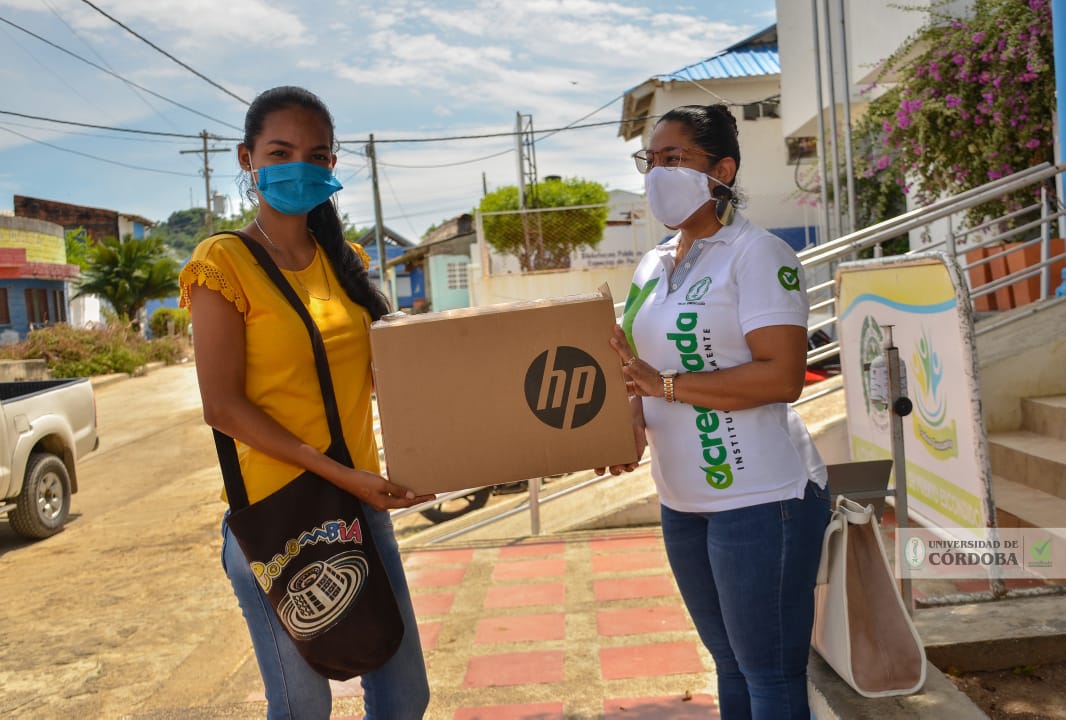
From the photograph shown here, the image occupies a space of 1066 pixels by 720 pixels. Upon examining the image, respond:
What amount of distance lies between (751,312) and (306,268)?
3.25 feet

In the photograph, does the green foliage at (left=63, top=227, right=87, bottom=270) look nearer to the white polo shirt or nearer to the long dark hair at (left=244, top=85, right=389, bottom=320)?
the long dark hair at (left=244, top=85, right=389, bottom=320)

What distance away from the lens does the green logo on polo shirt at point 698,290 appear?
1.99m

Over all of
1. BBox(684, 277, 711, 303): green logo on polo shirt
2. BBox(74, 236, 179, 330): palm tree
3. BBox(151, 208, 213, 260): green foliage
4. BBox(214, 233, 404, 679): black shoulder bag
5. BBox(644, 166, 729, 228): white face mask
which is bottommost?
BBox(214, 233, 404, 679): black shoulder bag

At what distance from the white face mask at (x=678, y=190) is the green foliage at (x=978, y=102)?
527 cm

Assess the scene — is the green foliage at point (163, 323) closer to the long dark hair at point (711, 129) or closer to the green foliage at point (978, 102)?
the green foliage at point (978, 102)

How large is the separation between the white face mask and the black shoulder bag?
867 mm

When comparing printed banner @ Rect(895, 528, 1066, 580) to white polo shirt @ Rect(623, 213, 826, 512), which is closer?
white polo shirt @ Rect(623, 213, 826, 512)

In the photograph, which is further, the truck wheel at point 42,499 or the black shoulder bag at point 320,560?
the truck wheel at point 42,499

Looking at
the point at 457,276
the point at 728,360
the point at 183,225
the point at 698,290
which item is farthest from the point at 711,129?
the point at 183,225

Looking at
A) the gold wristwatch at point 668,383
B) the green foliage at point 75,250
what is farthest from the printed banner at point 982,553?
the green foliage at point 75,250

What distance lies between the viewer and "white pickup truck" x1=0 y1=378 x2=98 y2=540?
7.08 metres

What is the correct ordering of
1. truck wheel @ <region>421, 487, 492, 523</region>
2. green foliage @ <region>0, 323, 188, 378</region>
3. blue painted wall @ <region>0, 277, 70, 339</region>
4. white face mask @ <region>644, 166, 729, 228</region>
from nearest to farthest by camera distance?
white face mask @ <region>644, 166, 729, 228</region>, truck wheel @ <region>421, 487, 492, 523</region>, green foliage @ <region>0, 323, 188, 378</region>, blue painted wall @ <region>0, 277, 70, 339</region>

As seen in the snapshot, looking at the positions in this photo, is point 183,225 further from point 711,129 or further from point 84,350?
point 711,129

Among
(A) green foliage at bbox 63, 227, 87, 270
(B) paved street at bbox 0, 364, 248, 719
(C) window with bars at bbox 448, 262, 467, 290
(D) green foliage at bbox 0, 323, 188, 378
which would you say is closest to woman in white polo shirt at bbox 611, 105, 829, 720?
(B) paved street at bbox 0, 364, 248, 719
